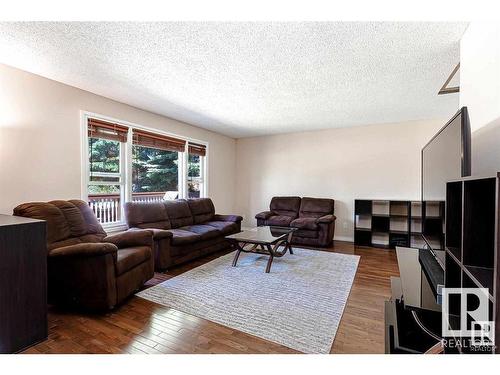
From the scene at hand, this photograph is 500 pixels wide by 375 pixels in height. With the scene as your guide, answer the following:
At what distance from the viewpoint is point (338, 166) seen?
5.20m

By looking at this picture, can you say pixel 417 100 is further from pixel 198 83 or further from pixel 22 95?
pixel 22 95

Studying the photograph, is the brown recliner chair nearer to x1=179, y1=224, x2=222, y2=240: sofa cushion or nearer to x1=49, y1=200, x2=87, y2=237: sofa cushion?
x1=49, y1=200, x2=87, y2=237: sofa cushion

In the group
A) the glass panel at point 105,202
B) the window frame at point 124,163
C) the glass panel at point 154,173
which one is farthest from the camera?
the glass panel at point 154,173

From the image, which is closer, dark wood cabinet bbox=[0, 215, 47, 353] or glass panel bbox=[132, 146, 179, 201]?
dark wood cabinet bbox=[0, 215, 47, 353]

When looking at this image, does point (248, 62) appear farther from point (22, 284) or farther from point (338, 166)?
point (338, 166)

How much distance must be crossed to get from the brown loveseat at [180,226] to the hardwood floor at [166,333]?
832 mm

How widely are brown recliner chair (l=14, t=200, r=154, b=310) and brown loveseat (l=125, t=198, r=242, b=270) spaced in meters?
0.54

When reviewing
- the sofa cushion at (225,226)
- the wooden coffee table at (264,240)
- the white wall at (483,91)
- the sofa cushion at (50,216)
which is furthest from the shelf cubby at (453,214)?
the sofa cushion at (225,226)

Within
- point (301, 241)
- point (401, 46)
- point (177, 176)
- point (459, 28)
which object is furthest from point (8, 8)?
point (301, 241)

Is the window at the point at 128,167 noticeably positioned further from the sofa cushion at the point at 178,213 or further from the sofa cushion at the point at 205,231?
the sofa cushion at the point at 205,231

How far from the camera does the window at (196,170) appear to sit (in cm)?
501

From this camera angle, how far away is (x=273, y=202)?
554 cm

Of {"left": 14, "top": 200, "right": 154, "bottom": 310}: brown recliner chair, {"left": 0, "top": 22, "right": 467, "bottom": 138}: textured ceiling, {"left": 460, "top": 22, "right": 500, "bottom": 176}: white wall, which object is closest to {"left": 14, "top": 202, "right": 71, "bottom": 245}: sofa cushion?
{"left": 14, "top": 200, "right": 154, "bottom": 310}: brown recliner chair

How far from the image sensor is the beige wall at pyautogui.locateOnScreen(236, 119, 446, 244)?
4.60 m
